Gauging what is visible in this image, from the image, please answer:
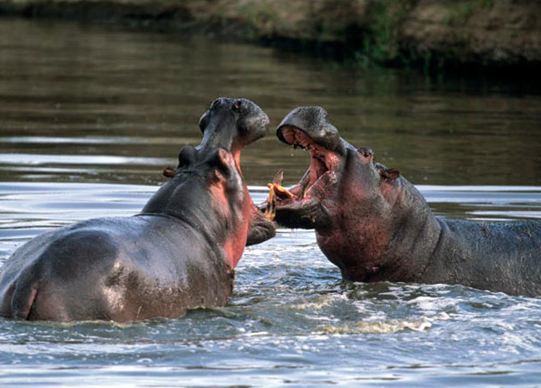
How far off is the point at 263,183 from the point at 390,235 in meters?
4.02

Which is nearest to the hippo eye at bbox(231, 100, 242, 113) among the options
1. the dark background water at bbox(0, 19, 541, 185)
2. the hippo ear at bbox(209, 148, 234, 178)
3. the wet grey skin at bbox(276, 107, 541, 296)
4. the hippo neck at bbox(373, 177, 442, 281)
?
the hippo ear at bbox(209, 148, 234, 178)

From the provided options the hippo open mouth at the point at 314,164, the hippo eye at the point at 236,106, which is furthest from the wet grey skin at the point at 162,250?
the hippo open mouth at the point at 314,164

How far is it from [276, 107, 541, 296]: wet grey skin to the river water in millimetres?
191

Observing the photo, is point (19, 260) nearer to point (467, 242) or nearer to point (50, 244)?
point (50, 244)

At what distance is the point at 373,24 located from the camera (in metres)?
24.5

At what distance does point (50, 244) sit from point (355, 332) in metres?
1.55

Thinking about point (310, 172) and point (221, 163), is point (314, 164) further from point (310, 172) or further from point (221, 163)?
point (221, 163)

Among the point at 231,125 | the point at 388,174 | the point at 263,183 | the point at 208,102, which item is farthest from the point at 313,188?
the point at 208,102

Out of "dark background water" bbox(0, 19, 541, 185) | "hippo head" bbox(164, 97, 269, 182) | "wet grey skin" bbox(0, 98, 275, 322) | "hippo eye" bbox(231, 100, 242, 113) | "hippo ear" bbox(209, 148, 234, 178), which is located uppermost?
"hippo eye" bbox(231, 100, 242, 113)

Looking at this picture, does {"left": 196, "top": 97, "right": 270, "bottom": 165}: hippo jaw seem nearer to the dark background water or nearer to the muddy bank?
the dark background water

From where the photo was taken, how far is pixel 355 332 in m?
6.96

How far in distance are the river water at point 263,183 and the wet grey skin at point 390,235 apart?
7.5 inches

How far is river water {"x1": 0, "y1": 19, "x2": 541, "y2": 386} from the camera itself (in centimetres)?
632

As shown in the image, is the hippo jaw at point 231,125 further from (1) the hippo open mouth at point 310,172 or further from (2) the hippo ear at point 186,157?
(1) the hippo open mouth at point 310,172
